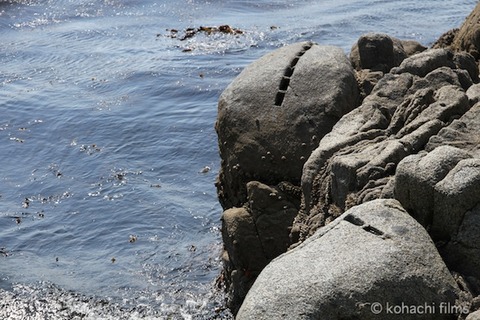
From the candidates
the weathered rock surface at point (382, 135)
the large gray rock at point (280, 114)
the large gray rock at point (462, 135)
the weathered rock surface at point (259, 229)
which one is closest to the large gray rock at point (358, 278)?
the weathered rock surface at point (382, 135)

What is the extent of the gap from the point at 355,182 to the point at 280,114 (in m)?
2.31

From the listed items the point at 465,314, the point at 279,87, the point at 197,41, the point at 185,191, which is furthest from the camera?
the point at 197,41

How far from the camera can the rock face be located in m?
8.66

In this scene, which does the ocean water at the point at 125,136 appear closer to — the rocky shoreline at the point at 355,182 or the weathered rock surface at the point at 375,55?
the rocky shoreline at the point at 355,182

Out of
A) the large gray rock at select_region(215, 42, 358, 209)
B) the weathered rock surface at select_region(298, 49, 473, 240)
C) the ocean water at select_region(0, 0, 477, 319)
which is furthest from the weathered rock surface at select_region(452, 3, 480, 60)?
the ocean water at select_region(0, 0, 477, 319)

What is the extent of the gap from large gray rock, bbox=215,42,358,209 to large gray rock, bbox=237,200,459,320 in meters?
3.08

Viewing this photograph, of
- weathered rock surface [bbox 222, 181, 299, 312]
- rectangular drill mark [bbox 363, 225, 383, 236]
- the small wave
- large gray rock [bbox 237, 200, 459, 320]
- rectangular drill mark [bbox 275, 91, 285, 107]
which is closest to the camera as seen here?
large gray rock [bbox 237, 200, 459, 320]

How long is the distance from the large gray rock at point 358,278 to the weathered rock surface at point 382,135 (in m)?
0.74

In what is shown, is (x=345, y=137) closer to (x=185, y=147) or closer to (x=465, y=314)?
(x=465, y=314)

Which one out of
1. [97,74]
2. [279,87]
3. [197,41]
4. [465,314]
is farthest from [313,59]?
[197,41]

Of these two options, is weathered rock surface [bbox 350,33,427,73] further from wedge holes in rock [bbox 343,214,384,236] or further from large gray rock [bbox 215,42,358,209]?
wedge holes in rock [bbox 343,214,384,236]

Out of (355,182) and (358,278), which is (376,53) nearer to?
(355,182)

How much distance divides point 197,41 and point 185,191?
7.54 m

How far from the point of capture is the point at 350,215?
19.2 ft
